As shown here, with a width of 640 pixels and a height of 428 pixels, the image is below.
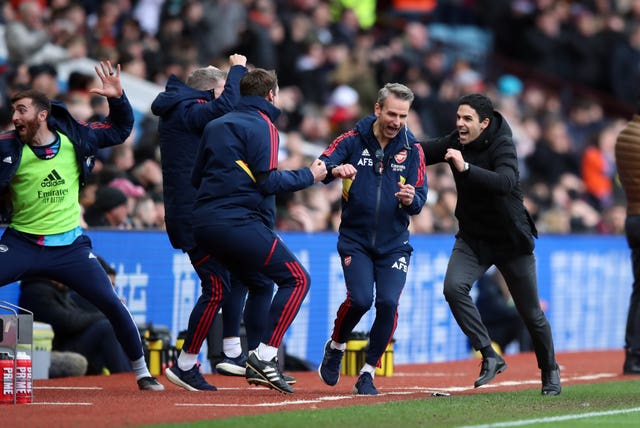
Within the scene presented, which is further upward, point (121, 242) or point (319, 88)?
point (319, 88)

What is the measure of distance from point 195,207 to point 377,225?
1358 mm

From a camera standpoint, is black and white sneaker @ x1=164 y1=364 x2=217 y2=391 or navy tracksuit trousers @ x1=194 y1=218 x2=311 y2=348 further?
black and white sneaker @ x1=164 y1=364 x2=217 y2=391

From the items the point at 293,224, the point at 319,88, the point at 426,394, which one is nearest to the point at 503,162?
the point at 426,394

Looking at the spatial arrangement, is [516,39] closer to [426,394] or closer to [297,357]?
[297,357]

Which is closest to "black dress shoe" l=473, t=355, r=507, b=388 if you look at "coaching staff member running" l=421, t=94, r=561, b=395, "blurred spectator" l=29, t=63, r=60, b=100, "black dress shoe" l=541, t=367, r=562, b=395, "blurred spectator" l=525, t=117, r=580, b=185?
"coaching staff member running" l=421, t=94, r=561, b=395

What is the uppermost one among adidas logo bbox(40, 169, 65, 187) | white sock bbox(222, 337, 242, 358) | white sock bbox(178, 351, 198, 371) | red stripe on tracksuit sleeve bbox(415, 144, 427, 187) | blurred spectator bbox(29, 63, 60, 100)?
blurred spectator bbox(29, 63, 60, 100)

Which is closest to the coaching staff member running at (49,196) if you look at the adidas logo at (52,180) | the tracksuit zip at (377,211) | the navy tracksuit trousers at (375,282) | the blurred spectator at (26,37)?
the adidas logo at (52,180)

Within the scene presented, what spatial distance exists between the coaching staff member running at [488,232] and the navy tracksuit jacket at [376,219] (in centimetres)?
40

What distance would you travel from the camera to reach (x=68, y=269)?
9.98 metres

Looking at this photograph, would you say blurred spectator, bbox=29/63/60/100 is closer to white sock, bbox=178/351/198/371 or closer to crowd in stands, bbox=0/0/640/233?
crowd in stands, bbox=0/0/640/233

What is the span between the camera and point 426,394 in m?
10.7

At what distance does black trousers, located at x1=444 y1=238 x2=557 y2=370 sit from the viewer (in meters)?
10.5

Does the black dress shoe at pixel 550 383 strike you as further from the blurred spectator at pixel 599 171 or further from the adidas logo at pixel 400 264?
the blurred spectator at pixel 599 171

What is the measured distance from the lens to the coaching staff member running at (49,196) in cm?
984
